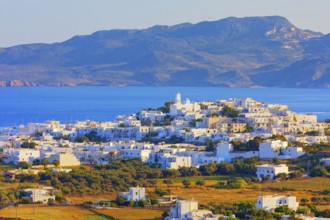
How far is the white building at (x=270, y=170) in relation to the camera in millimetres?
38188

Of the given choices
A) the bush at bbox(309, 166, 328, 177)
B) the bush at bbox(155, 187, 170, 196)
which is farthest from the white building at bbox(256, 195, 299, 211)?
the bush at bbox(309, 166, 328, 177)

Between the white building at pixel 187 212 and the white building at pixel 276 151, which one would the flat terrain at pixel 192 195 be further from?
the white building at pixel 276 151

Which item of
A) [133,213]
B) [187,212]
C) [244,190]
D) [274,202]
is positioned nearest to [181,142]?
[244,190]

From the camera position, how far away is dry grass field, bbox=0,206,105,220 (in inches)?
1155

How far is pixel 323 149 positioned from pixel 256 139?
299 centimetres

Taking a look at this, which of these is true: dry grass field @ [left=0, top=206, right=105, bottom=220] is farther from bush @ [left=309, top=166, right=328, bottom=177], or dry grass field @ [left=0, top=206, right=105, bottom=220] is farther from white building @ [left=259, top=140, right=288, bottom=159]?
white building @ [left=259, top=140, right=288, bottom=159]

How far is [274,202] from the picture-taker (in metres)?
29.7

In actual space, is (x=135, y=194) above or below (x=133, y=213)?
above

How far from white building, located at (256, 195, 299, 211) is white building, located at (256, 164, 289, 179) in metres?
8.20

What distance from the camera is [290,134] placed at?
49.7m

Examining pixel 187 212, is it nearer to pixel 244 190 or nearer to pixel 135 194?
pixel 135 194

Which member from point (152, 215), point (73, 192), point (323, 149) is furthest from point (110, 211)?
point (323, 149)

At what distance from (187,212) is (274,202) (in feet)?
9.94

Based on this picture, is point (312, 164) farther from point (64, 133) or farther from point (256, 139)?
point (64, 133)
